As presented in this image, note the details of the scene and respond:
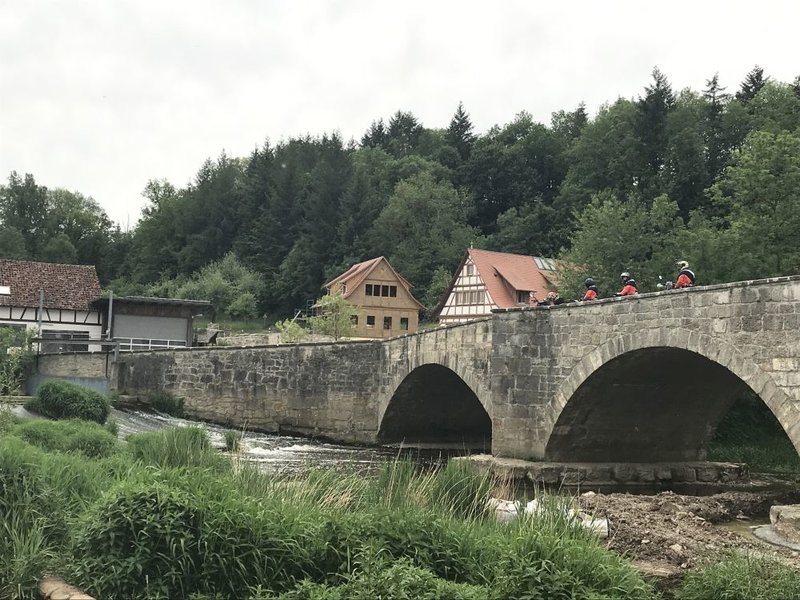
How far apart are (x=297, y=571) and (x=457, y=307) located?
4974 cm

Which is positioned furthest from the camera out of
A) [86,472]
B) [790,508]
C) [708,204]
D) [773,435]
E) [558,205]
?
[558,205]

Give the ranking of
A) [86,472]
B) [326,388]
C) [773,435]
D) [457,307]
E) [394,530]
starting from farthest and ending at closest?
[457,307] → [326,388] → [773,435] → [86,472] → [394,530]

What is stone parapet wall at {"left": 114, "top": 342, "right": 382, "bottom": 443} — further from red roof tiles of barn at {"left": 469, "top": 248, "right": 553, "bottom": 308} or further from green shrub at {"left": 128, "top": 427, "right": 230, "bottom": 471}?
red roof tiles of barn at {"left": 469, "top": 248, "right": 553, "bottom": 308}

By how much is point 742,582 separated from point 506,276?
46.6m

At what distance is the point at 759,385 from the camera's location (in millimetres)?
14758

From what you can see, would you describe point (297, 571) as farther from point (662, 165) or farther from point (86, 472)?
point (662, 165)

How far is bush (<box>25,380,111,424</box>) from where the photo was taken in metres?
23.2

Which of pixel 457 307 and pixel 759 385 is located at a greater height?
pixel 457 307

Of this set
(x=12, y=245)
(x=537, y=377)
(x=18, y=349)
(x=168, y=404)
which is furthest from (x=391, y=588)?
(x=12, y=245)

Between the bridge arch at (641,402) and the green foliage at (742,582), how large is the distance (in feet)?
27.1

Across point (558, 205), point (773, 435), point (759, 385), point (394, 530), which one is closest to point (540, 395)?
point (759, 385)

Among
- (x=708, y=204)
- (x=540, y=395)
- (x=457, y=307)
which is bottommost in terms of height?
(x=540, y=395)

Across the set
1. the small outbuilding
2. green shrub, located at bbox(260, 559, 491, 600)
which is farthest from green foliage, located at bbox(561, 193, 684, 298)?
green shrub, located at bbox(260, 559, 491, 600)

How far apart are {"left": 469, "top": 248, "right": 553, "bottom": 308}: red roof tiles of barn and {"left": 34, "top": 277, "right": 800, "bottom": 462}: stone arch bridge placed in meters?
21.9
